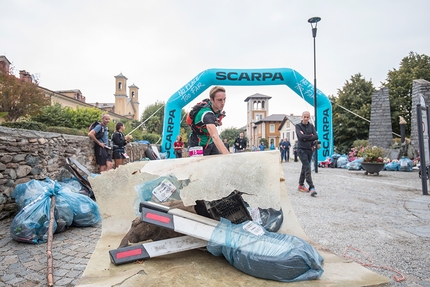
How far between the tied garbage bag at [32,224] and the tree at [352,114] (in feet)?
67.4

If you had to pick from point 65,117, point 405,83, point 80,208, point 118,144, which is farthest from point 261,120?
point 80,208

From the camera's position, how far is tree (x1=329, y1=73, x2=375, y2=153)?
886 inches

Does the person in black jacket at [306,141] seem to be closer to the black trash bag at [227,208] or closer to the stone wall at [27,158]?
the black trash bag at [227,208]

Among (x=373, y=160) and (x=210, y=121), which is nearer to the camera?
(x=210, y=121)

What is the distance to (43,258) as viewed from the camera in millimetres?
2699

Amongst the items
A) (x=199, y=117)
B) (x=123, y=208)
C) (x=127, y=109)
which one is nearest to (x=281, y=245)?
(x=123, y=208)

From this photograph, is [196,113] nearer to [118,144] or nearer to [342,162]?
[118,144]

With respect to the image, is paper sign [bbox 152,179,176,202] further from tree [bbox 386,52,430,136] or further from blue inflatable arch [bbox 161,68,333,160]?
tree [bbox 386,52,430,136]

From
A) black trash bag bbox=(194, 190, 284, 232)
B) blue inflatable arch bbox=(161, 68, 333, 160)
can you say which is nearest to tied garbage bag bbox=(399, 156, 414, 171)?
blue inflatable arch bbox=(161, 68, 333, 160)

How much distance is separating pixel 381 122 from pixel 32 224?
16.9 meters

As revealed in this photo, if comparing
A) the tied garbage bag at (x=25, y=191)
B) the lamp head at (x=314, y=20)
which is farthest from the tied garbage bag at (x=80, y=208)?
the lamp head at (x=314, y=20)

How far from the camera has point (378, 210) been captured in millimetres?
4410

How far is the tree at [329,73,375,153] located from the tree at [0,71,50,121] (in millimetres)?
19959

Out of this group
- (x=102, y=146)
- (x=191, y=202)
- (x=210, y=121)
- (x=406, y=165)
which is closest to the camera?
(x=191, y=202)
